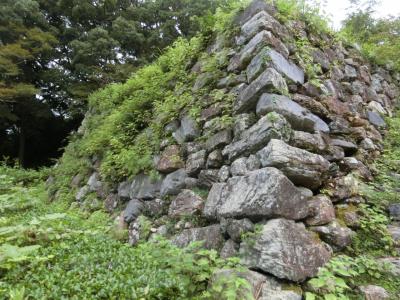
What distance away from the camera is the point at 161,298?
257cm

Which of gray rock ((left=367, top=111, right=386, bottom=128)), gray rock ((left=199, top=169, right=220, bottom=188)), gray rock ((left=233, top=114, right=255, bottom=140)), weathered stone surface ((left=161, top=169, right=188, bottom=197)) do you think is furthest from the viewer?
gray rock ((left=367, top=111, right=386, bottom=128))

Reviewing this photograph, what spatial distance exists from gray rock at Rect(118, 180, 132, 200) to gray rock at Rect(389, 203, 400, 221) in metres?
4.15

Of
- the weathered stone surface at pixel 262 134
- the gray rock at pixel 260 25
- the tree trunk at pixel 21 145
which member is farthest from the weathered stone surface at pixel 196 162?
the tree trunk at pixel 21 145

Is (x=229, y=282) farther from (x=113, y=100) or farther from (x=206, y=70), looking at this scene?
(x=113, y=100)

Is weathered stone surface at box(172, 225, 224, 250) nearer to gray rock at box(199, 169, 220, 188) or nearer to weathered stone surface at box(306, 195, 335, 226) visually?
gray rock at box(199, 169, 220, 188)

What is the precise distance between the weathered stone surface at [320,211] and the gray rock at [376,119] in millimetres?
3129

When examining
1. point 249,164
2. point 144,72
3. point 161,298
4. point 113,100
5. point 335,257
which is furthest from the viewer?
point 113,100

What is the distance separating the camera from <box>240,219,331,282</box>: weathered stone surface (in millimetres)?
2908

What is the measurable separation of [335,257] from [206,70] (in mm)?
3642

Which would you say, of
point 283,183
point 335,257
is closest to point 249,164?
point 283,183

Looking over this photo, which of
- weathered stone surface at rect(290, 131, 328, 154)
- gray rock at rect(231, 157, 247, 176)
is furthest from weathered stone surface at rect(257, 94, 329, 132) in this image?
gray rock at rect(231, 157, 247, 176)

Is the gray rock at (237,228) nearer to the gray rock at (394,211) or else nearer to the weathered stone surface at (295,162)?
the weathered stone surface at (295,162)

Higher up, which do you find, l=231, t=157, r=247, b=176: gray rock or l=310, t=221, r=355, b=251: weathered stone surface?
l=231, t=157, r=247, b=176: gray rock

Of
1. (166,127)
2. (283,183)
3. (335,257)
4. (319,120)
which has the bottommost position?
(335,257)
